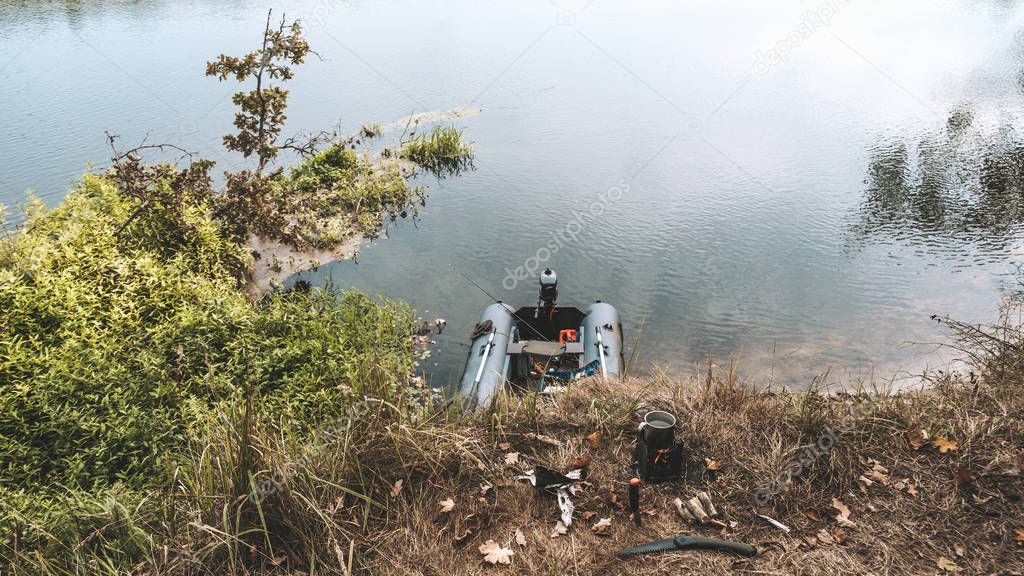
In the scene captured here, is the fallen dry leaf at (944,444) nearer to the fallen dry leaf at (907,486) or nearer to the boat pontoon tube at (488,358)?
the fallen dry leaf at (907,486)

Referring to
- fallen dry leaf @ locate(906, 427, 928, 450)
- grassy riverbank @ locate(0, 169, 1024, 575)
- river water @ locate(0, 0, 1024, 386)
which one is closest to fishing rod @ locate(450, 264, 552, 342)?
river water @ locate(0, 0, 1024, 386)

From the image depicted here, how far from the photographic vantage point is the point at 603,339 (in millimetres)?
7309

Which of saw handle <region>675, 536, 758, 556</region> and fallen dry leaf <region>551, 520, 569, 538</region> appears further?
fallen dry leaf <region>551, 520, 569, 538</region>

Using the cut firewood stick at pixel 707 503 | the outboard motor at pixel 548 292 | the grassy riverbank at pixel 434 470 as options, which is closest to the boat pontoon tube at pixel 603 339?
the outboard motor at pixel 548 292

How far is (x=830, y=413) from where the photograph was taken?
13.1 ft

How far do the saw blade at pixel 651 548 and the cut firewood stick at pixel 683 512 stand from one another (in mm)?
247

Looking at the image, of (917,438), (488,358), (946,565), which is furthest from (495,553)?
(488,358)

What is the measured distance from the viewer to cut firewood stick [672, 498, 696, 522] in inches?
134

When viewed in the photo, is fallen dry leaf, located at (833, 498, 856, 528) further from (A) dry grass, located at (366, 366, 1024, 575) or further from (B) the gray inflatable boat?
(B) the gray inflatable boat

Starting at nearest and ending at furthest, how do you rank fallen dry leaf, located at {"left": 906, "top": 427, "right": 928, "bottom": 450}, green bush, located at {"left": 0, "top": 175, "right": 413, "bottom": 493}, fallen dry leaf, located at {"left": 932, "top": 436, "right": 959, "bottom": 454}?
fallen dry leaf, located at {"left": 932, "top": 436, "right": 959, "bottom": 454}, fallen dry leaf, located at {"left": 906, "top": 427, "right": 928, "bottom": 450}, green bush, located at {"left": 0, "top": 175, "right": 413, "bottom": 493}

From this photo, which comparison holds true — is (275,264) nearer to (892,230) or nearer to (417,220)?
(417,220)

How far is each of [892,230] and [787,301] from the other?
3680mm

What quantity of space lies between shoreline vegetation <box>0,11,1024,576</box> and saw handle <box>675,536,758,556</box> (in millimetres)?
41

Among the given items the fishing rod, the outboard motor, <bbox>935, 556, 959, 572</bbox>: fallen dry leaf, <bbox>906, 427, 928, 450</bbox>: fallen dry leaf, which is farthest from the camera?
the fishing rod
